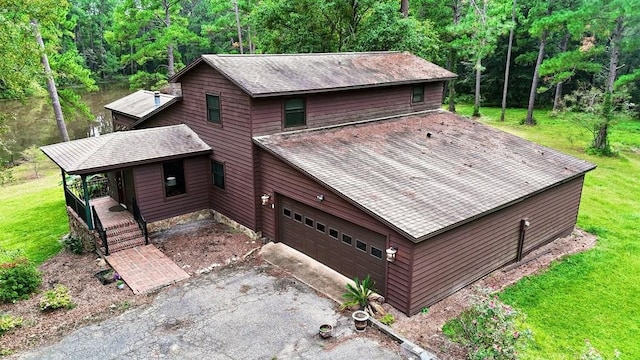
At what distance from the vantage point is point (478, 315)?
8.49 m

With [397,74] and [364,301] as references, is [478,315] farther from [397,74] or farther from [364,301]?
[397,74]

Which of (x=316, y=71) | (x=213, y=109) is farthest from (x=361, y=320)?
(x=316, y=71)

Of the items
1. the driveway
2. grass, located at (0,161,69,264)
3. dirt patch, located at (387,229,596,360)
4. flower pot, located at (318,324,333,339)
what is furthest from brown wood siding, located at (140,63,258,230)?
Result: dirt patch, located at (387,229,596,360)

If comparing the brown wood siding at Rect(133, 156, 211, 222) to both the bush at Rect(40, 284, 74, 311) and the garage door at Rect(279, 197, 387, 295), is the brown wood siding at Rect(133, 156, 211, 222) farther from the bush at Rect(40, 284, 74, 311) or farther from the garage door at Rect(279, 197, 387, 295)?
the bush at Rect(40, 284, 74, 311)

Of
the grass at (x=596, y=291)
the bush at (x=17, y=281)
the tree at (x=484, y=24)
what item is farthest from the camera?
the tree at (x=484, y=24)

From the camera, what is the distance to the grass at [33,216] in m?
15.2

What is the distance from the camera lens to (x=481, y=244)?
38.0ft

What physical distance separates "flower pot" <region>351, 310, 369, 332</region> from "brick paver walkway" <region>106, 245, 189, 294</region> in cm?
502

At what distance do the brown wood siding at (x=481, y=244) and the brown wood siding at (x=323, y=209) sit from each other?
282 millimetres

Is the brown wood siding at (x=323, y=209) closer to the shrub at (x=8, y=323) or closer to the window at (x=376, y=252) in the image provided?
the window at (x=376, y=252)

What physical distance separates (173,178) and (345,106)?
251 inches

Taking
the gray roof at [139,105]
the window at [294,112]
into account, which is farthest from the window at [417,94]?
the gray roof at [139,105]

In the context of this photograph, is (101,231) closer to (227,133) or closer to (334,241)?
(227,133)

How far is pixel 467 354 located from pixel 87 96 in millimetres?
52837
